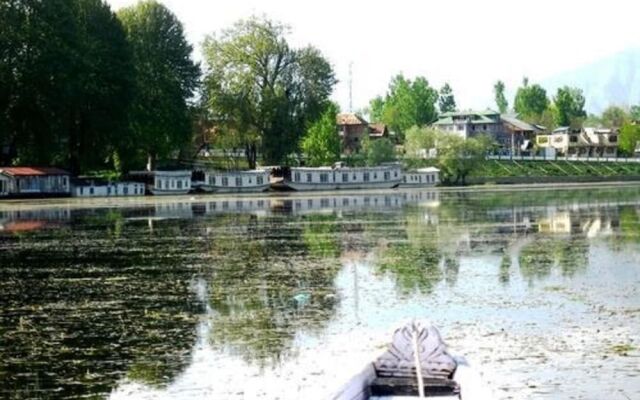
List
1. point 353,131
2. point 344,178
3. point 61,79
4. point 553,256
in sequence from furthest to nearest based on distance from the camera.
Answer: point 353,131 < point 344,178 < point 61,79 < point 553,256

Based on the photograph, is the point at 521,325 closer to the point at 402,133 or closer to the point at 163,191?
the point at 163,191

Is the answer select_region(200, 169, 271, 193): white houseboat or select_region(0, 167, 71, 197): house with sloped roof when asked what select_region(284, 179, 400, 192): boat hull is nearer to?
select_region(200, 169, 271, 193): white houseboat

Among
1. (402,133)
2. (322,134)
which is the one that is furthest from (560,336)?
(402,133)

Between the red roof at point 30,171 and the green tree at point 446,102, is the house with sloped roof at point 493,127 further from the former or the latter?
the red roof at point 30,171

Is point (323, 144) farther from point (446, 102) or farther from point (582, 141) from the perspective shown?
point (446, 102)

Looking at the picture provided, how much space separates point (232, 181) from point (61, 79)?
28476 millimetres

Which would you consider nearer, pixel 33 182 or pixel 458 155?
pixel 33 182

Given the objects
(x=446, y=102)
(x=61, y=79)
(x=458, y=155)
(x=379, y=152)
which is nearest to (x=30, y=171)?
(x=61, y=79)

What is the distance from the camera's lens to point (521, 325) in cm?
1895

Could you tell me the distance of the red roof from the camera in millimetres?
84356

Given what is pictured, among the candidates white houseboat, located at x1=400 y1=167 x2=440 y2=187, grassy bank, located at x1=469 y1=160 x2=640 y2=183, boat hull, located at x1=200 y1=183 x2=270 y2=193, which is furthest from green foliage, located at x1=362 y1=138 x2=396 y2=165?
boat hull, located at x1=200 y1=183 x2=270 y2=193

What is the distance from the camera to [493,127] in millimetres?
173875

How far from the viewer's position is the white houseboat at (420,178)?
11656 cm

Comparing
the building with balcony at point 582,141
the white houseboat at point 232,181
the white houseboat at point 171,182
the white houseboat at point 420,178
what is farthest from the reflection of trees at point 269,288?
the building with balcony at point 582,141
